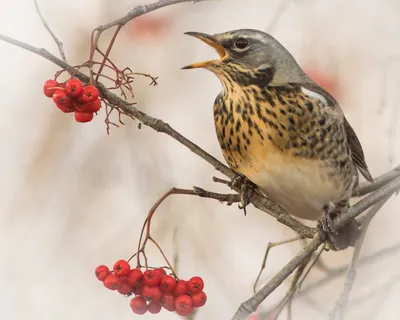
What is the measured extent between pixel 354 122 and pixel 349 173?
29 cm

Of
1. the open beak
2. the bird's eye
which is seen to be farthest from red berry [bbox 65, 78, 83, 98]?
the bird's eye

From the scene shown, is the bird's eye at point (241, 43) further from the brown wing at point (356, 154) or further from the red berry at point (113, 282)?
the red berry at point (113, 282)

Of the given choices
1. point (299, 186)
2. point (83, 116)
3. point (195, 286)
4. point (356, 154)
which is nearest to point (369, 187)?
point (356, 154)

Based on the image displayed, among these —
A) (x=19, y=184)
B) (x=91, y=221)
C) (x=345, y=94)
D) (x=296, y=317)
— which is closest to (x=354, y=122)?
(x=345, y=94)

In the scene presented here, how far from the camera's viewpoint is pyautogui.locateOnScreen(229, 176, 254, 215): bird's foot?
873 mm

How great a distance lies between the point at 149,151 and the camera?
4.23 ft

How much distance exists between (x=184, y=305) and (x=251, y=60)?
0.36 m

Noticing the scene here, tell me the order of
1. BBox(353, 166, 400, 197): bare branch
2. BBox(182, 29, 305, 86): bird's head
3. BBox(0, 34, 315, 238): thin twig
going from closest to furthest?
1. BBox(0, 34, 315, 238): thin twig
2. BBox(182, 29, 305, 86): bird's head
3. BBox(353, 166, 400, 197): bare branch

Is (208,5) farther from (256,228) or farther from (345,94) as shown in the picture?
(256,228)

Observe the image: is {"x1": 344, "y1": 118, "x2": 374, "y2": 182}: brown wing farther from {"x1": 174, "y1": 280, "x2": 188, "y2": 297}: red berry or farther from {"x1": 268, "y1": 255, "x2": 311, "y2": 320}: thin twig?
{"x1": 174, "y1": 280, "x2": 188, "y2": 297}: red berry

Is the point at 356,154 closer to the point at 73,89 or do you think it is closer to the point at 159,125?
the point at 159,125

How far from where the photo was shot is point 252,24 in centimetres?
127

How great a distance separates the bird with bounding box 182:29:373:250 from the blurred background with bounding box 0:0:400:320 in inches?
12.4

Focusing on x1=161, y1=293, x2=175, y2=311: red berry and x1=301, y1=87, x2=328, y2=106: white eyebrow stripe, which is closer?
x1=161, y1=293, x2=175, y2=311: red berry
